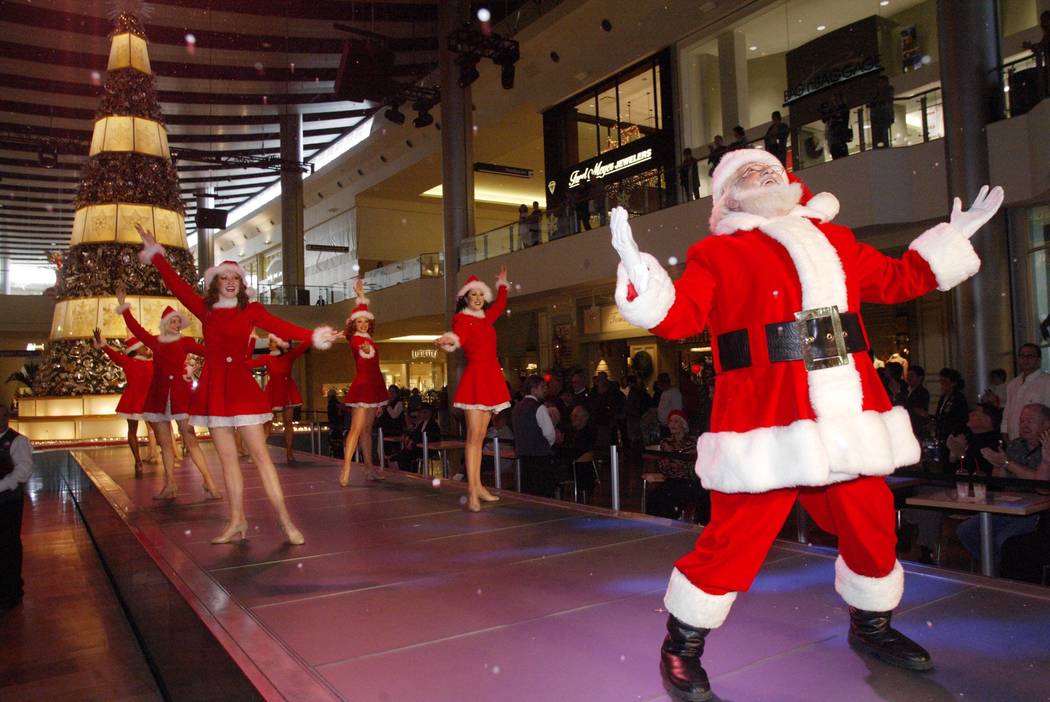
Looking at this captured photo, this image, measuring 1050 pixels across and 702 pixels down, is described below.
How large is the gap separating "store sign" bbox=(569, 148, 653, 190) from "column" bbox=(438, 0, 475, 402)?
2.71 meters

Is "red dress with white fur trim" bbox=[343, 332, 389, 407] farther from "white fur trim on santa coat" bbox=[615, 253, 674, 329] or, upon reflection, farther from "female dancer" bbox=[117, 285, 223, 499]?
"white fur trim on santa coat" bbox=[615, 253, 674, 329]

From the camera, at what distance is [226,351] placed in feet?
14.9

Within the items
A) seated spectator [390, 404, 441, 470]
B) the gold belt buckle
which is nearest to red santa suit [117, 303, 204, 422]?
seated spectator [390, 404, 441, 470]

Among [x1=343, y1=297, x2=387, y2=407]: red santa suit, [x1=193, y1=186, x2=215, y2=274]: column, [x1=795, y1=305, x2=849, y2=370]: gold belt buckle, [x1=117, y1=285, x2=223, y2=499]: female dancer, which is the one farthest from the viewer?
[x1=193, y1=186, x2=215, y2=274]: column

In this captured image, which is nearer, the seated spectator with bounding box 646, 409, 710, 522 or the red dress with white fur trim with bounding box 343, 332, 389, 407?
the seated spectator with bounding box 646, 409, 710, 522

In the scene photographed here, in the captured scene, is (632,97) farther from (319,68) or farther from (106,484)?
(106,484)

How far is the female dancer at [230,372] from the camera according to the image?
14.5ft

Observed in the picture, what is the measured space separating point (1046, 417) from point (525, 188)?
23396 mm

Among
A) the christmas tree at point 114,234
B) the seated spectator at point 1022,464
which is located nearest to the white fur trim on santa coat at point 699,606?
the seated spectator at point 1022,464

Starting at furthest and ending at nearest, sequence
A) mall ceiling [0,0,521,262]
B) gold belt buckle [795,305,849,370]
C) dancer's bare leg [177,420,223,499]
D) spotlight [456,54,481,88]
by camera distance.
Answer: mall ceiling [0,0,521,262]
spotlight [456,54,481,88]
dancer's bare leg [177,420,223,499]
gold belt buckle [795,305,849,370]

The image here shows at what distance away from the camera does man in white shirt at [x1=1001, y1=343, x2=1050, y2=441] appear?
21.5 ft

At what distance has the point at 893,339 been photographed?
14.4 metres

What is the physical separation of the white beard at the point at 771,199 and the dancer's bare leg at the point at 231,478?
3310 millimetres

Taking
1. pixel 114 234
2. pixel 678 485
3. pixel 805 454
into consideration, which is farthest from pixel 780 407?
pixel 114 234
